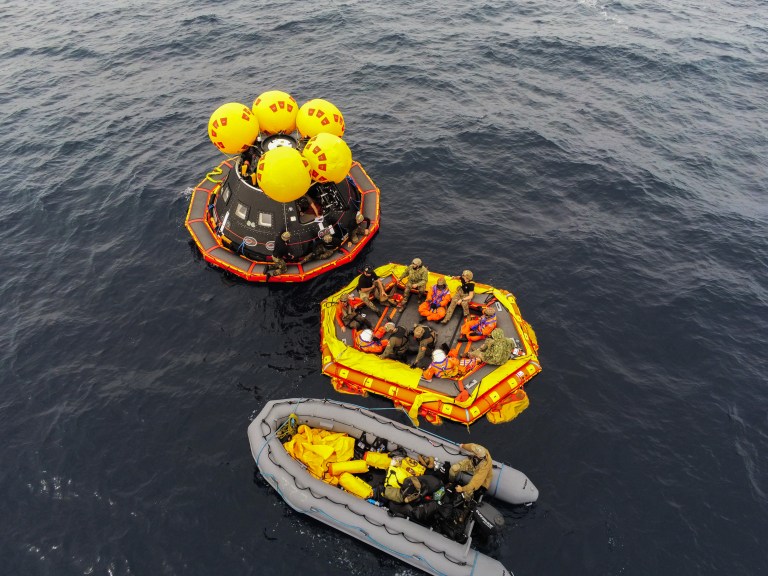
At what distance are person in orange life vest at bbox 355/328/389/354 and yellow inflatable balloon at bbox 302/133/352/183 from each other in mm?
7505

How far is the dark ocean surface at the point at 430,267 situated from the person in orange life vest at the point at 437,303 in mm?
3808

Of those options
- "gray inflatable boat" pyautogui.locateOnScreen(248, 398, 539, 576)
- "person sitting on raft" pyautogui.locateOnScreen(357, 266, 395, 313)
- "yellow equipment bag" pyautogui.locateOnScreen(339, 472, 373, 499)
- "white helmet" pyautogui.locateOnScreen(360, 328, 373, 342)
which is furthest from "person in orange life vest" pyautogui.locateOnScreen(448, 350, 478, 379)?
"yellow equipment bag" pyautogui.locateOnScreen(339, 472, 373, 499)

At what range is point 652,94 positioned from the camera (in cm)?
3706

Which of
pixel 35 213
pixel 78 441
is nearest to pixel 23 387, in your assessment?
pixel 78 441

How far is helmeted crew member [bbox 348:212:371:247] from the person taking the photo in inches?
931

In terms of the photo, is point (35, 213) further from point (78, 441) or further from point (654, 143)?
point (654, 143)

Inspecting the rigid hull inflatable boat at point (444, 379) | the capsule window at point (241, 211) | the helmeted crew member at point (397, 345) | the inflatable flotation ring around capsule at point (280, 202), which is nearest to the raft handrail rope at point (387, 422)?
the rigid hull inflatable boat at point (444, 379)

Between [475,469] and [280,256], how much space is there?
1351 centimetres

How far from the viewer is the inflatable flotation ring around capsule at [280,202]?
2106 centimetres

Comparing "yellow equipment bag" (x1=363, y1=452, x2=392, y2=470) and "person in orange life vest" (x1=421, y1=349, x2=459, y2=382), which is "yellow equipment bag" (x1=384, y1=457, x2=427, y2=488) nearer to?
"yellow equipment bag" (x1=363, y1=452, x2=392, y2=470)

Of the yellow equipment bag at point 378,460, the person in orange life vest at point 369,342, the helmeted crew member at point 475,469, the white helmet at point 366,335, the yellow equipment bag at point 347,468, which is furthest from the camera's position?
the white helmet at point 366,335

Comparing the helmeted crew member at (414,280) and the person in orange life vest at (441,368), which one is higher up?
the helmeted crew member at (414,280)

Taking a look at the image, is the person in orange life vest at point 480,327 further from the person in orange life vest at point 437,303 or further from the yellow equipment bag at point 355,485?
the yellow equipment bag at point 355,485

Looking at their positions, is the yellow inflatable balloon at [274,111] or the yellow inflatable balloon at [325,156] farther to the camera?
the yellow inflatable balloon at [274,111]
